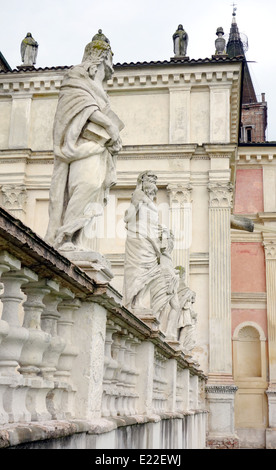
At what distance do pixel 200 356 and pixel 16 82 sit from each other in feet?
40.4

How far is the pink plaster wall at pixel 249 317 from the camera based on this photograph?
89.7ft

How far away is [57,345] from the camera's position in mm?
4125

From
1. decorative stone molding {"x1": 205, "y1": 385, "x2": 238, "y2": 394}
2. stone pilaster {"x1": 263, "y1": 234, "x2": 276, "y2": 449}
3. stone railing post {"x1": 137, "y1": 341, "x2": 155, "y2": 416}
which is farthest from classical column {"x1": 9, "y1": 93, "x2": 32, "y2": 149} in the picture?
stone railing post {"x1": 137, "y1": 341, "x2": 155, "y2": 416}

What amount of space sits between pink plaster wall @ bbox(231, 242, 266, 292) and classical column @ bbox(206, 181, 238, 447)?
7349 millimetres

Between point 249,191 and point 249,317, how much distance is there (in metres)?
5.95

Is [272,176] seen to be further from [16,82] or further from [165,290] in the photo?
[165,290]

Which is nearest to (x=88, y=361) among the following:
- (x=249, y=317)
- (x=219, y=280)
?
(x=219, y=280)

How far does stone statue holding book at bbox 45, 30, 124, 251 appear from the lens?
5531 millimetres

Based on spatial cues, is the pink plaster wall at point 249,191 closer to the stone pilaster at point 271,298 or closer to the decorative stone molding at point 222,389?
the stone pilaster at point 271,298

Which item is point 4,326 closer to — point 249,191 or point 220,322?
point 220,322

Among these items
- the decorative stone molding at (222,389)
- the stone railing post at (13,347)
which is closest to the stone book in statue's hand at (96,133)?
the stone railing post at (13,347)

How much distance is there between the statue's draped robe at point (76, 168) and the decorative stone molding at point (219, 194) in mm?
16373

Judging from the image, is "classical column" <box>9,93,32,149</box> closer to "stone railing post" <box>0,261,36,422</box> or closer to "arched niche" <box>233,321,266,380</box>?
"arched niche" <box>233,321,266,380</box>

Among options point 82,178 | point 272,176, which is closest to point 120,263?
point 272,176
